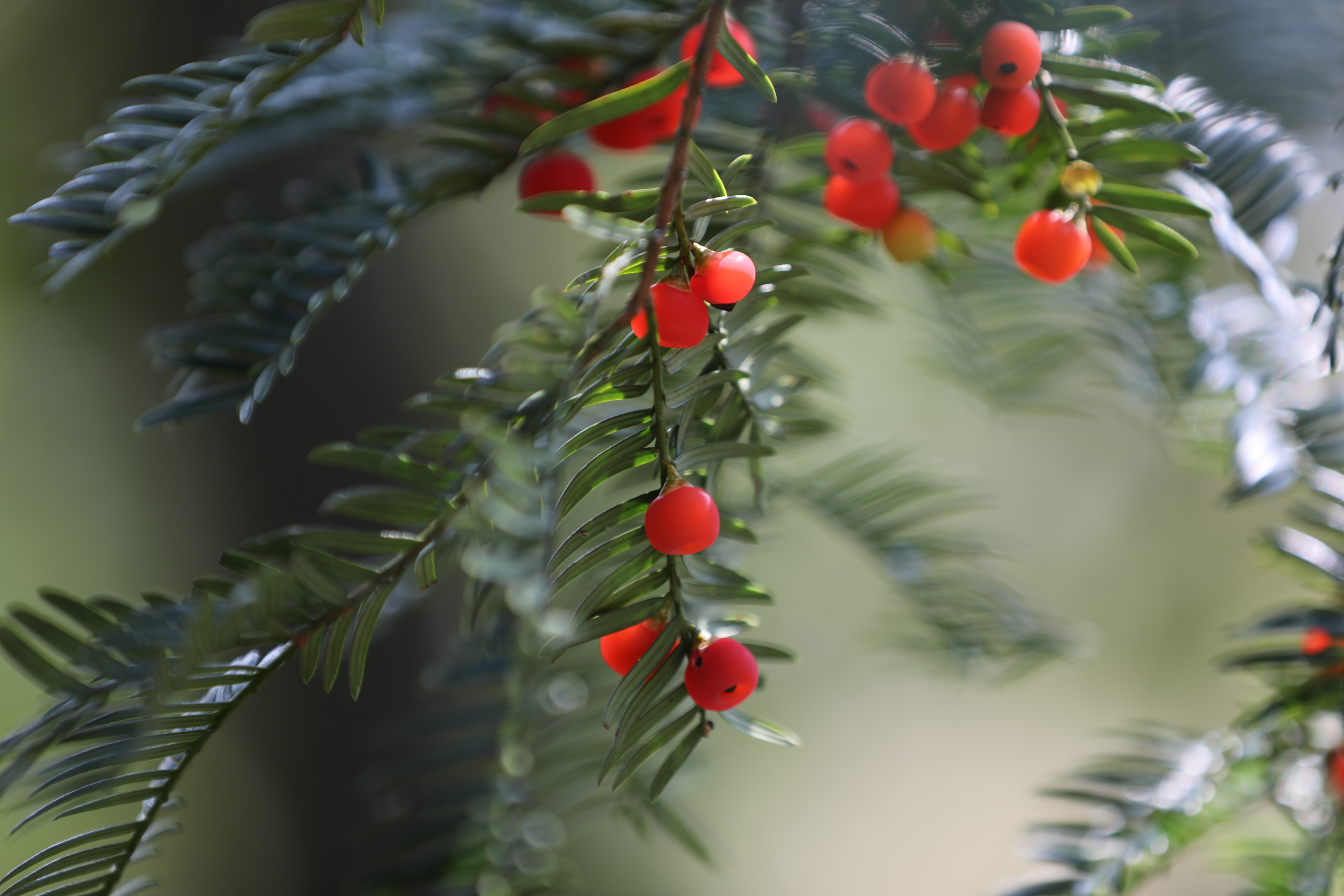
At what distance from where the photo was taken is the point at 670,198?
17 centimetres

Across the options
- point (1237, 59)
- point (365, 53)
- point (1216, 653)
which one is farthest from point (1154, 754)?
point (1216, 653)

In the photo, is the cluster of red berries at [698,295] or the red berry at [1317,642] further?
the red berry at [1317,642]

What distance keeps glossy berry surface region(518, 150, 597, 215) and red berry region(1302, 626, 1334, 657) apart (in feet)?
1.06

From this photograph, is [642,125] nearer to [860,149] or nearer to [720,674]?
[860,149]

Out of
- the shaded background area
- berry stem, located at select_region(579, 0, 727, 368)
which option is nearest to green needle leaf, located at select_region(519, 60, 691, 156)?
berry stem, located at select_region(579, 0, 727, 368)

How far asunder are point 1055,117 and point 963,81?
0.10ft

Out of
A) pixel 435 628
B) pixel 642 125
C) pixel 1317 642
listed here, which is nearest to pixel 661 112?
pixel 642 125

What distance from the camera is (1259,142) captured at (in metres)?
0.27

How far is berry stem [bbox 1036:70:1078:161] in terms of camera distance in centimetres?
22

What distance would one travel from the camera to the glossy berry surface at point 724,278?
17 centimetres

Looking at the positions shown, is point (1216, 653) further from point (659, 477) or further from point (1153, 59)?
point (659, 477)

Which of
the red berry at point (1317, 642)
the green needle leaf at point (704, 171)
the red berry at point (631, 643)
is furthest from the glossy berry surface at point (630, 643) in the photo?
the red berry at point (1317, 642)

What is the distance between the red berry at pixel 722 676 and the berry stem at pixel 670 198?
0.17 feet

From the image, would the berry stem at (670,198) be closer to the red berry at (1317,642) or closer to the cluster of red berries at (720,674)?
the cluster of red berries at (720,674)
